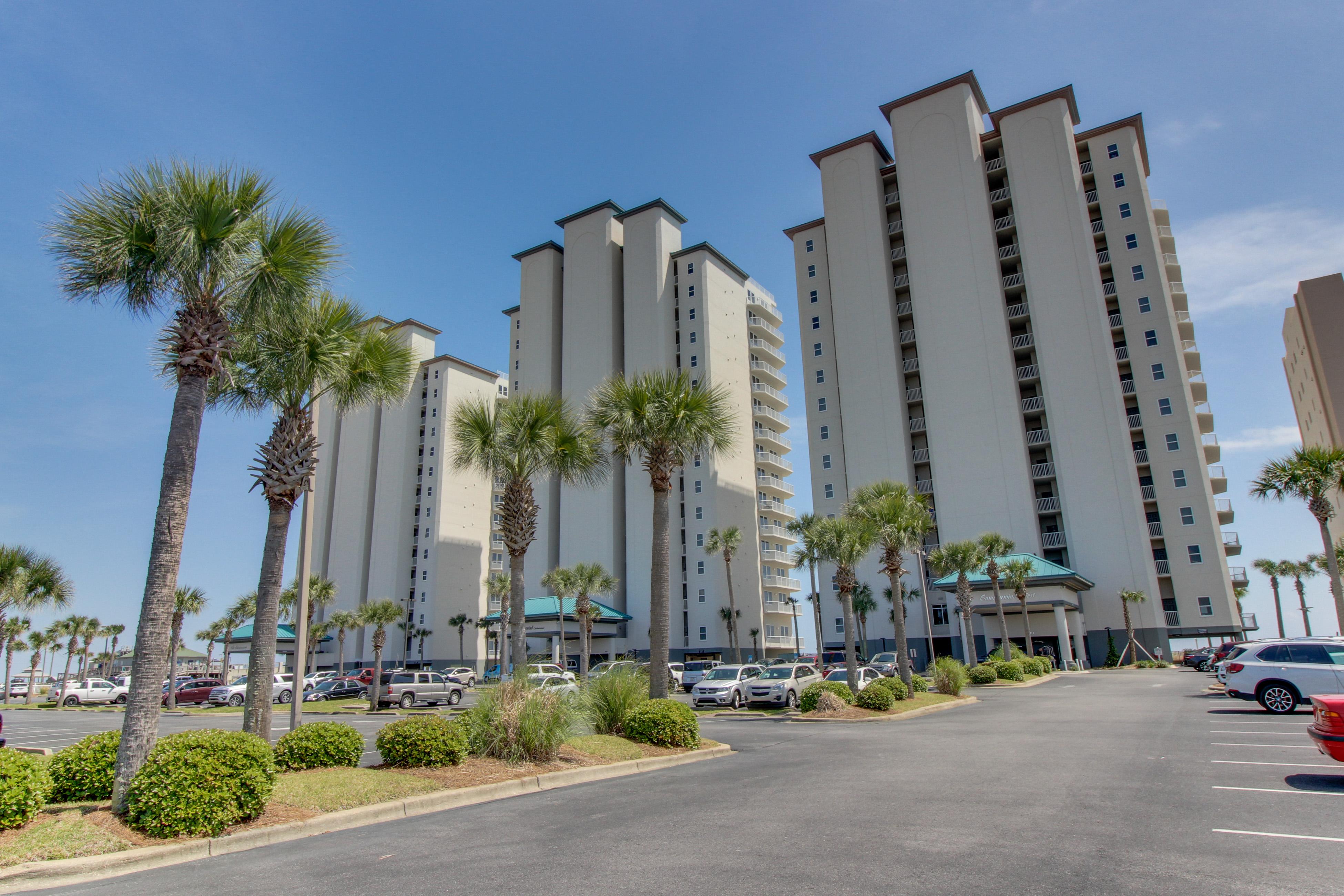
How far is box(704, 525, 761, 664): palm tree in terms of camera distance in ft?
214

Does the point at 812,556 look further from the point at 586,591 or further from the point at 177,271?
the point at 177,271

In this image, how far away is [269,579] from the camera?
44.4 feet

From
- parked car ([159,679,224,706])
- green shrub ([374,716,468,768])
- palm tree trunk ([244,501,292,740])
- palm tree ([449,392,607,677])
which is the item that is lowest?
parked car ([159,679,224,706])

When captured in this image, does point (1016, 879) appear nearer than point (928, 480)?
Yes

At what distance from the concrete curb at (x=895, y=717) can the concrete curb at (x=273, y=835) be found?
12.3m

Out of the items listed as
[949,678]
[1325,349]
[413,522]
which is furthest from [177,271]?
[1325,349]

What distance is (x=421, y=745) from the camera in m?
12.5

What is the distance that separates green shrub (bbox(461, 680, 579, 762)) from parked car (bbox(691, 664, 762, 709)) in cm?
1926

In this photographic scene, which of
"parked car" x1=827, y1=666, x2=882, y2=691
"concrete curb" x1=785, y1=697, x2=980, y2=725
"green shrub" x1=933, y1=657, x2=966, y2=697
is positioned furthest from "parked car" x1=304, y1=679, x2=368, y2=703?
"green shrub" x1=933, y1=657, x2=966, y2=697

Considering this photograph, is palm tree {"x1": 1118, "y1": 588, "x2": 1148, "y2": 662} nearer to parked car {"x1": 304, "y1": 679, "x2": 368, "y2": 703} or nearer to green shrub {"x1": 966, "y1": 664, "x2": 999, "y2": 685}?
green shrub {"x1": 966, "y1": 664, "x2": 999, "y2": 685}

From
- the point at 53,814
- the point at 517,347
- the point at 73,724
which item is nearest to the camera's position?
the point at 53,814

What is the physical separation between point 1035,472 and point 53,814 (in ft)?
216

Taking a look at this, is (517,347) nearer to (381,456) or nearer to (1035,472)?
(381,456)

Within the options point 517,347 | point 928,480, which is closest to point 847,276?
point 928,480
